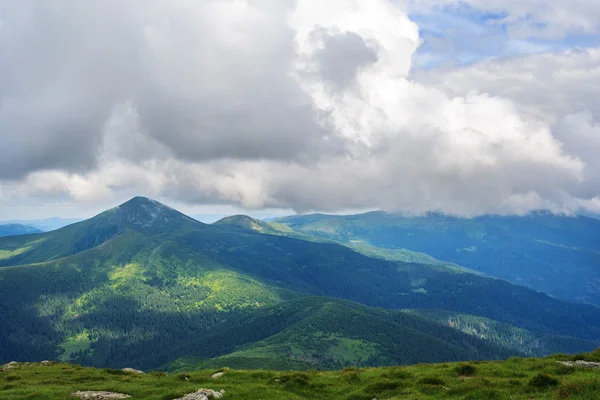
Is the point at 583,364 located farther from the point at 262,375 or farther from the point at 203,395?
the point at 203,395

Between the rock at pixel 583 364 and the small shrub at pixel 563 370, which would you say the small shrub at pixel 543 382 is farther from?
the rock at pixel 583 364

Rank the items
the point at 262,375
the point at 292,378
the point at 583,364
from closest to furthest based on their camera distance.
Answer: the point at 583,364 → the point at 292,378 → the point at 262,375

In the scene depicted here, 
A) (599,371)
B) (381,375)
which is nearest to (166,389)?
(381,375)

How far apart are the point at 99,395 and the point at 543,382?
44452 mm

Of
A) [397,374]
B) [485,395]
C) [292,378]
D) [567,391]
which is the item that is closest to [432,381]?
[397,374]

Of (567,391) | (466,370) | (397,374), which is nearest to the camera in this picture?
(567,391)

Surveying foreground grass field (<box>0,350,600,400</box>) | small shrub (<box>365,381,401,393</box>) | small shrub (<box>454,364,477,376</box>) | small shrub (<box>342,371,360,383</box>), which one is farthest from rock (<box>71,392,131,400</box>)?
small shrub (<box>454,364,477,376</box>)

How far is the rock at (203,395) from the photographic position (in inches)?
1428

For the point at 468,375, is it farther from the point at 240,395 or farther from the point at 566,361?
the point at 240,395

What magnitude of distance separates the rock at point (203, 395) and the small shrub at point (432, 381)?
67.7 ft

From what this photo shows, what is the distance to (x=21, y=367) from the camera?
75.0m

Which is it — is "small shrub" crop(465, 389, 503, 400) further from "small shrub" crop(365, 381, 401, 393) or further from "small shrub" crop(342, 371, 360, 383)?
"small shrub" crop(342, 371, 360, 383)

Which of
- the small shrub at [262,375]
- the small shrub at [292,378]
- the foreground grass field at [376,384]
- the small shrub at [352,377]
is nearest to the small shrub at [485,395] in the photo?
the foreground grass field at [376,384]

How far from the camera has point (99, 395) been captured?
138 feet
